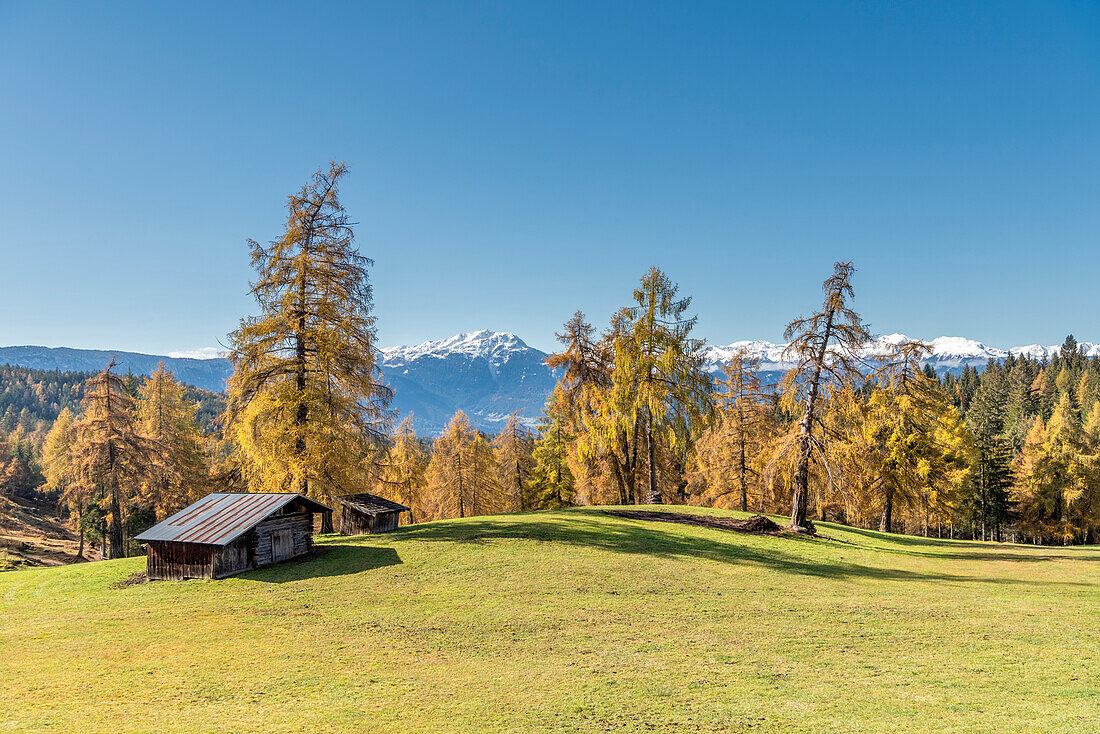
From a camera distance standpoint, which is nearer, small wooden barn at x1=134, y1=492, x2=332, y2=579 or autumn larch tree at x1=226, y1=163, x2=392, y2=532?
small wooden barn at x1=134, y1=492, x2=332, y2=579

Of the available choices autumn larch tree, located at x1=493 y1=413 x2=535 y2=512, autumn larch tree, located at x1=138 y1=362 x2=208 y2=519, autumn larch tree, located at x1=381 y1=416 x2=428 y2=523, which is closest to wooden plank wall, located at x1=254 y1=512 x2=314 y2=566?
autumn larch tree, located at x1=381 y1=416 x2=428 y2=523

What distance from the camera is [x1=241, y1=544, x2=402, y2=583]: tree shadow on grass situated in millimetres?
19797

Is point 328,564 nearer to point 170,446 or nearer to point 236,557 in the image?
point 236,557

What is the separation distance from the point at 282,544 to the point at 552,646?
14.4 m

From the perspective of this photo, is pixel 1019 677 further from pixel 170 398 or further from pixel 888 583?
pixel 170 398

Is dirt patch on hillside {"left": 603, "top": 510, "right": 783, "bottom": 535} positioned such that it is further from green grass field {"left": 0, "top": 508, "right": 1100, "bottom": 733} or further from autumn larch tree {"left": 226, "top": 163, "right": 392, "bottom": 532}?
autumn larch tree {"left": 226, "top": 163, "right": 392, "bottom": 532}

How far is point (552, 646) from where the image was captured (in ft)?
42.0

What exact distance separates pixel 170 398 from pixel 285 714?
46507 mm

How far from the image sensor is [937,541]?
3388cm

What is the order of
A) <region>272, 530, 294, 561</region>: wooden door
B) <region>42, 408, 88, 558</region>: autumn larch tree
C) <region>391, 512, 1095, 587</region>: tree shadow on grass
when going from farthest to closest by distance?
<region>42, 408, 88, 558</region>: autumn larch tree, <region>391, 512, 1095, 587</region>: tree shadow on grass, <region>272, 530, 294, 561</region>: wooden door

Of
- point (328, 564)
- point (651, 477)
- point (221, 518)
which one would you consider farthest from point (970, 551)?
point (221, 518)

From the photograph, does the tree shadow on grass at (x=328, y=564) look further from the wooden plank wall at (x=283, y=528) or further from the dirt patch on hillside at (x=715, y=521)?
the dirt patch on hillside at (x=715, y=521)

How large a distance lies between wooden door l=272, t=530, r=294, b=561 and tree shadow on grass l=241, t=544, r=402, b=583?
0.26 meters

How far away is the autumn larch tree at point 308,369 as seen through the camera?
25.9 metres
